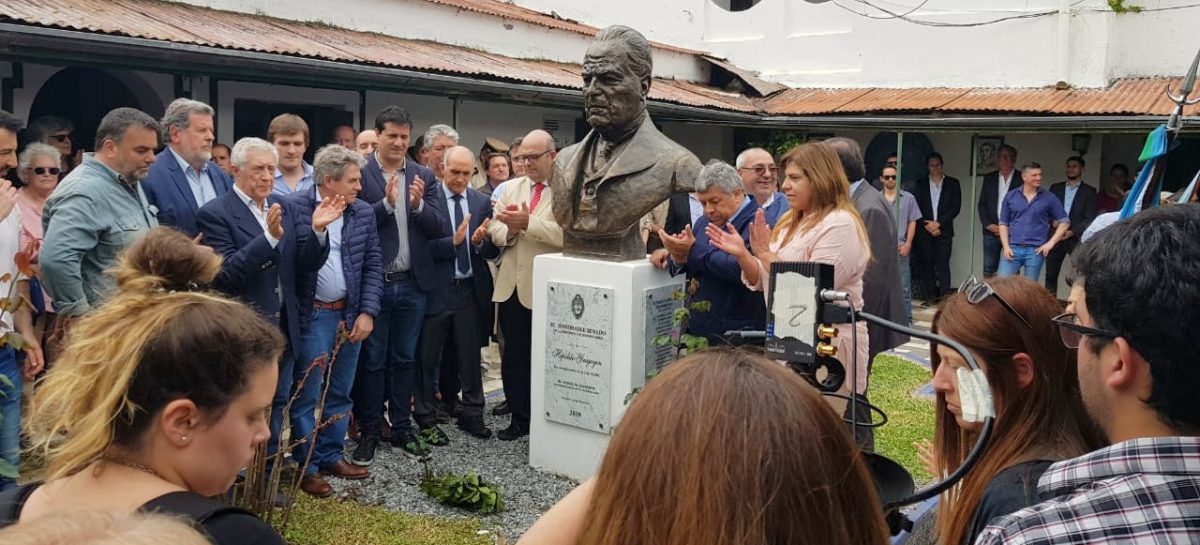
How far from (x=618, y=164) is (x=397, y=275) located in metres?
1.40

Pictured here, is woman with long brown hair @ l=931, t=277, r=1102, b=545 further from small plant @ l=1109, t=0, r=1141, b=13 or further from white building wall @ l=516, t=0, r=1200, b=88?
small plant @ l=1109, t=0, r=1141, b=13

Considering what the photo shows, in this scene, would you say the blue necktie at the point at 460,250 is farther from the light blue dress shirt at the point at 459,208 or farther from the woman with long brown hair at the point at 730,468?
the woman with long brown hair at the point at 730,468

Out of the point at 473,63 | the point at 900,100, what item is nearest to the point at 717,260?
the point at 473,63

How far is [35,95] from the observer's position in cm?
830

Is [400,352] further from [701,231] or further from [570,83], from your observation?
[570,83]

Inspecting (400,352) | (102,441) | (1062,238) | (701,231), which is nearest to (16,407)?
(400,352)

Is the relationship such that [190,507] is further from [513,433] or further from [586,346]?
[513,433]

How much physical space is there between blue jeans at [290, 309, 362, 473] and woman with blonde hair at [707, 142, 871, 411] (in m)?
2.02

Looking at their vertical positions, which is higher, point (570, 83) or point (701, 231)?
point (570, 83)

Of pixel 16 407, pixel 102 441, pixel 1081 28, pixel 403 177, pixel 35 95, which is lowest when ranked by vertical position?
pixel 16 407

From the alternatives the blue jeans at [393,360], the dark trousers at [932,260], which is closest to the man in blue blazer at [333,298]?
the blue jeans at [393,360]

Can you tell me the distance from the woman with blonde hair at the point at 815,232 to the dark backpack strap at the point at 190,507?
9.60 feet

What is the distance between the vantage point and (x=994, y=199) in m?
13.3

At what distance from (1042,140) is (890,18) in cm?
298
